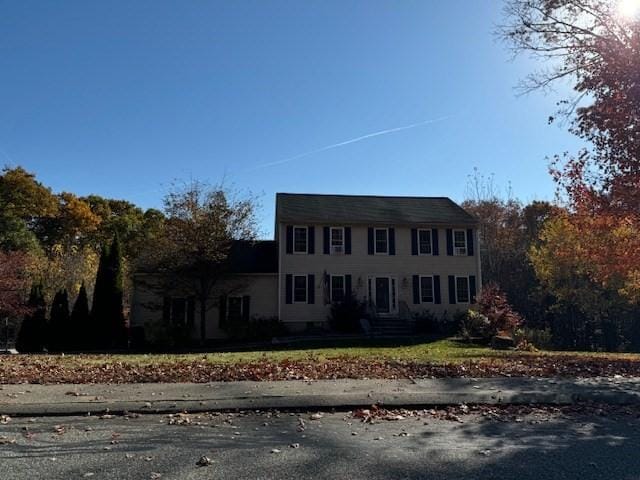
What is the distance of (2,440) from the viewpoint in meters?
5.74

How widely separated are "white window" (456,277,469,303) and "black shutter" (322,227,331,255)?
21.8 ft

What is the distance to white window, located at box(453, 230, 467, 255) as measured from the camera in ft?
91.4

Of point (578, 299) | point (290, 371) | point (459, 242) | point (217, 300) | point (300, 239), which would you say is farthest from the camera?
point (578, 299)

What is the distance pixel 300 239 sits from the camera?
27.0m

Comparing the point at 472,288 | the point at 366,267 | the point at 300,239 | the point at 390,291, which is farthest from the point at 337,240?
the point at 472,288

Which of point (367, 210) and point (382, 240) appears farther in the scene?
point (367, 210)

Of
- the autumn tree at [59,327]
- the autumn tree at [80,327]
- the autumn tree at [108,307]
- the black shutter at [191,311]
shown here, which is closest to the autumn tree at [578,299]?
the black shutter at [191,311]

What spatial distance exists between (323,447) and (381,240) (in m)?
22.4

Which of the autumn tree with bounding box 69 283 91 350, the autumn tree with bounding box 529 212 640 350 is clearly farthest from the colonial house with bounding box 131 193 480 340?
the autumn tree with bounding box 529 212 640 350

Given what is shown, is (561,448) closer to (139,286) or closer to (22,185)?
(139,286)

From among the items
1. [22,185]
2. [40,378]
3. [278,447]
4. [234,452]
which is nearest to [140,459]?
[234,452]

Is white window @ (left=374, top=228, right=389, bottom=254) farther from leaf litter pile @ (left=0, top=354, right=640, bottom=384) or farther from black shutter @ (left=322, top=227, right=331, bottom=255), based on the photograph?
leaf litter pile @ (left=0, top=354, right=640, bottom=384)

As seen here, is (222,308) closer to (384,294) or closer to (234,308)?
(234,308)

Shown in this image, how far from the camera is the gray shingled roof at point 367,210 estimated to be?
27172mm
